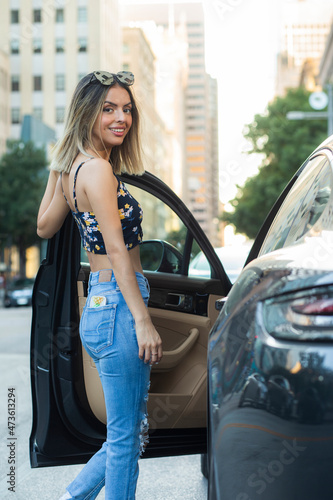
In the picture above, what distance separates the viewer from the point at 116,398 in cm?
249

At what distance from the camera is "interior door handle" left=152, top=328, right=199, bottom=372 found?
10.8 ft

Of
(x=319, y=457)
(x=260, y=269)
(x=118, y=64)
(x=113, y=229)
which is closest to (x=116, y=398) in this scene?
(x=113, y=229)

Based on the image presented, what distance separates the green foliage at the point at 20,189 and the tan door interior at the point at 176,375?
38.3 meters

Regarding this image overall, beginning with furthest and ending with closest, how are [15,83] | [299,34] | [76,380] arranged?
1. [299,34]
2. [15,83]
3. [76,380]

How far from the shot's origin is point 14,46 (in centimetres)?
7906

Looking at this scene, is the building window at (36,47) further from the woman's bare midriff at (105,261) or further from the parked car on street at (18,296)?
the woman's bare midriff at (105,261)

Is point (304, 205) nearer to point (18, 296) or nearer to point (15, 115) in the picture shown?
point (18, 296)

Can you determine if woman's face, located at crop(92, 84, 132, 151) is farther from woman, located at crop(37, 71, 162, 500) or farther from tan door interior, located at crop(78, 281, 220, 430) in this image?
tan door interior, located at crop(78, 281, 220, 430)

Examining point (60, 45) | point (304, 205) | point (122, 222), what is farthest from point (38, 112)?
point (304, 205)

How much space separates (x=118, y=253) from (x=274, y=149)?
119ft

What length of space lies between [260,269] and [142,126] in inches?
42.3

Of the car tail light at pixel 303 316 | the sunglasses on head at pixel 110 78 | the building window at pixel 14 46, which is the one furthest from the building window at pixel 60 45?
the car tail light at pixel 303 316

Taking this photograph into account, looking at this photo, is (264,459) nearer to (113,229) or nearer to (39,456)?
(113,229)

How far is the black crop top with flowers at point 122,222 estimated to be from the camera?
2512 mm
